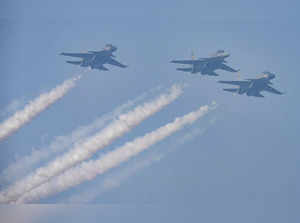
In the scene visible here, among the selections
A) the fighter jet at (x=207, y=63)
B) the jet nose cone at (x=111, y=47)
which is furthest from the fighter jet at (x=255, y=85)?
the jet nose cone at (x=111, y=47)

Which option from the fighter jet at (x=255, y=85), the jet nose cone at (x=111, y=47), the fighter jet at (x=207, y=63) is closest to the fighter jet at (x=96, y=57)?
the jet nose cone at (x=111, y=47)

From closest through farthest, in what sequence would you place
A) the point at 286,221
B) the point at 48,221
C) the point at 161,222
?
1. the point at 48,221
2. the point at 161,222
3. the point at 286,221

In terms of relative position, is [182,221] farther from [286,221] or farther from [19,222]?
[19,222]

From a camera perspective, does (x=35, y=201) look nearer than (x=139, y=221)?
No

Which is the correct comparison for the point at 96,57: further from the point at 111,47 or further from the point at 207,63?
the point at 207,63

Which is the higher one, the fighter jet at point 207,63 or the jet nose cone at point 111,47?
the jet nose cone at point 111,47

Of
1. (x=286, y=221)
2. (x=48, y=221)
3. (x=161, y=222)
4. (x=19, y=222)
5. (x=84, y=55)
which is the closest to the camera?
(x=19, y=222)

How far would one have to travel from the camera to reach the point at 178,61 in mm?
78625

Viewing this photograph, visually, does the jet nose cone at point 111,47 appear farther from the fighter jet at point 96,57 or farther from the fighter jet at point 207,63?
the fighter jet at point 207,63

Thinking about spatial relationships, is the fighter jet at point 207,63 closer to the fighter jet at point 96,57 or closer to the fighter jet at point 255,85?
the fighter jet at point 255,85

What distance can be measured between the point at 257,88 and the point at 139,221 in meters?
27.9


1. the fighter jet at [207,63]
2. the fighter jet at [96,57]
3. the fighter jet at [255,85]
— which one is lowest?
the fighter jet at [255,85]

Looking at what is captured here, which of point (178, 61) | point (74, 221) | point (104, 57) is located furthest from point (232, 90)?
point (74, 221)

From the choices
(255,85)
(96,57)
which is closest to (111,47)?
(96,57)
